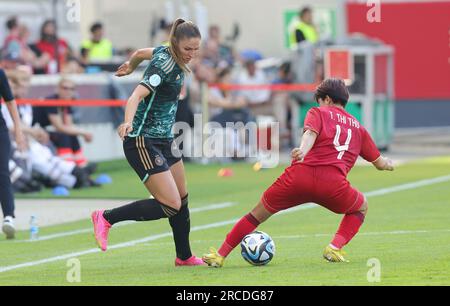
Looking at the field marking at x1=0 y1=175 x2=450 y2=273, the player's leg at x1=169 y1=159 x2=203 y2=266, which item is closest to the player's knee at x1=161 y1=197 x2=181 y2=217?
the player's leg at x1=169 y1=159 x2=203 y2=266

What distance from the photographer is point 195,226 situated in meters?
14.0

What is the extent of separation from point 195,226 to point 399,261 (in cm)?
422

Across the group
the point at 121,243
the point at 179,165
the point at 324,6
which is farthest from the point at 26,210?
the point at 324,6

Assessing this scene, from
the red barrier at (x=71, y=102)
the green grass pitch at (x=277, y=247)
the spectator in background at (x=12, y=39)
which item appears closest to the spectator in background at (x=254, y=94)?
the red barrier at (x=71, y=102)

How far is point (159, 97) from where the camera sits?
9.95 metres

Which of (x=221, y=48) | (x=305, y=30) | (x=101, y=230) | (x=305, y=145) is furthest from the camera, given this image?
(x=221, y=48)

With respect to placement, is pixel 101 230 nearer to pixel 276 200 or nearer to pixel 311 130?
pixel 276 200

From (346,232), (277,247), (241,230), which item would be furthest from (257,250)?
(277,247)

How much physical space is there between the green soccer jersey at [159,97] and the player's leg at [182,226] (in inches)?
13.1

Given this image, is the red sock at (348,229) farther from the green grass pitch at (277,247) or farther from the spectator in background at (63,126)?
the spectator in background at (63,126)

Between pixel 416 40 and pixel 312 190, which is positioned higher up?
pixel 312 190

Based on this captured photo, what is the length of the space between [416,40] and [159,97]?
21385 mm
